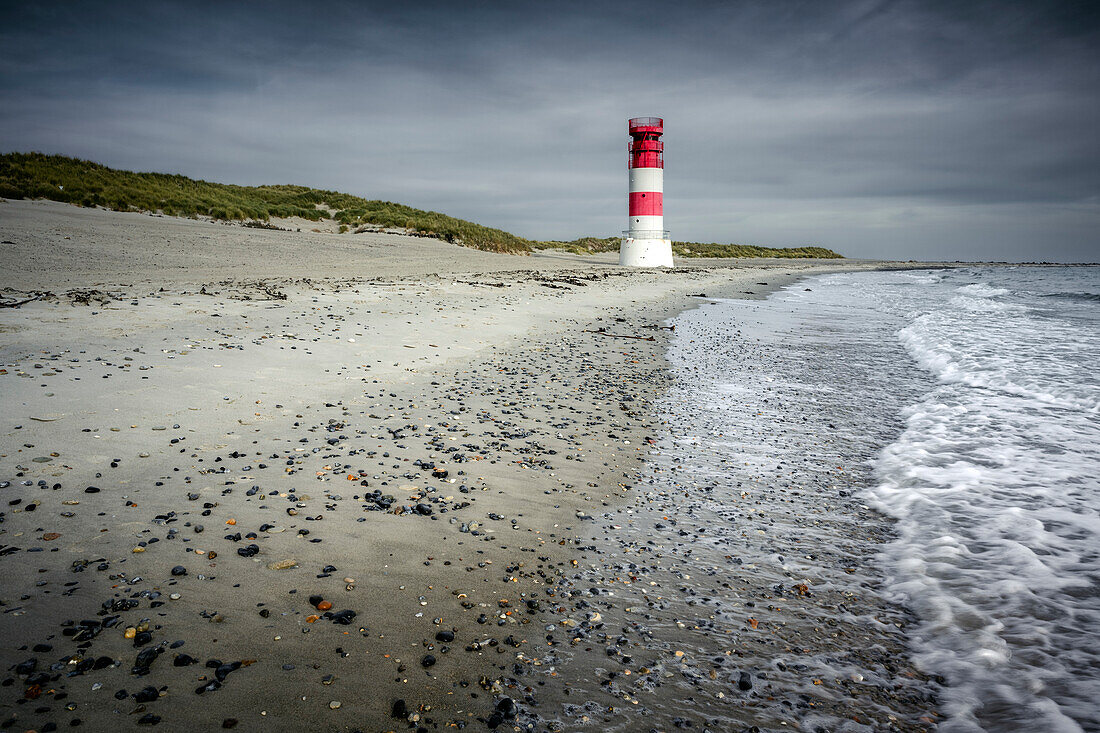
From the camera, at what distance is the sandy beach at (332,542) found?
98.4 inches

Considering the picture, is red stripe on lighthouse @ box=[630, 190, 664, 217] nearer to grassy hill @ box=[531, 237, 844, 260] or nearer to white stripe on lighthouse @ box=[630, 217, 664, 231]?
white stripe on lighthouse @ box=[630, 217, 664, 231]

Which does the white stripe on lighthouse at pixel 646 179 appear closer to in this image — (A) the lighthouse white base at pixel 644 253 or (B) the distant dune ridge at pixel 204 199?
(A) the lighthouse white base at pixel 644 253

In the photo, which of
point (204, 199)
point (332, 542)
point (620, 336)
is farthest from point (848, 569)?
point (204, 199)

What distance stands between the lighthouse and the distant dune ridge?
7.46m

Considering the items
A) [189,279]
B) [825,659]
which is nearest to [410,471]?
[825,659]

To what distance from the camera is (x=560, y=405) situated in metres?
6.82

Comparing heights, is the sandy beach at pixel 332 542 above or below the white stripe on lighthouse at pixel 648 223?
below

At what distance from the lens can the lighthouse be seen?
113 feet

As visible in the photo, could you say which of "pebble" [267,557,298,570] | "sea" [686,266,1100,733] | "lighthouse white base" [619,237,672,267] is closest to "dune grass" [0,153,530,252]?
"lighthouse white base" [619,237,672,267]

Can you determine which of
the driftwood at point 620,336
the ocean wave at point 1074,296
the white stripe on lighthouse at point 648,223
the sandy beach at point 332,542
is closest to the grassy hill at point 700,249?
the white stripe on lighthouse at point 648,223

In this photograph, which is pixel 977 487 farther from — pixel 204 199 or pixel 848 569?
pixel 204 199

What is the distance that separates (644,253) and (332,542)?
33.9 meters

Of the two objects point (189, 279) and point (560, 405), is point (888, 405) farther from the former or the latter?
point (189, 279)

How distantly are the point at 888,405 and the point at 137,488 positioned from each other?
8035 millimetres
